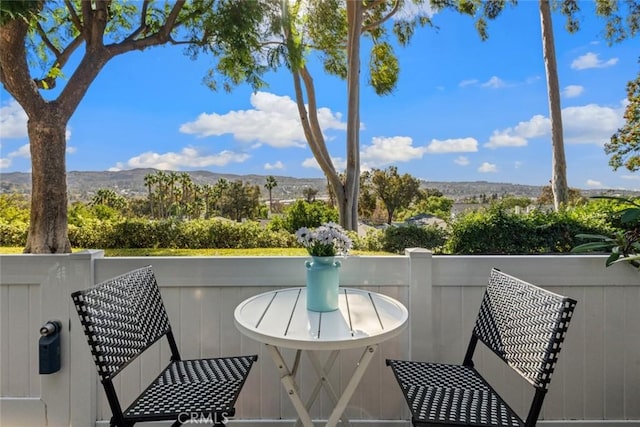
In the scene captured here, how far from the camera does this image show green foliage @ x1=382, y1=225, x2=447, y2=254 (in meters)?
5.98

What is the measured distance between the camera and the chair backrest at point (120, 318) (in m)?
1.10

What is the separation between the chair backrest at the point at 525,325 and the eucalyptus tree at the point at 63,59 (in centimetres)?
590

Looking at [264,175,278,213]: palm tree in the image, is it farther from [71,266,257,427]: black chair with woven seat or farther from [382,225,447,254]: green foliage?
[71,266,257,427]: black chair with woven seat

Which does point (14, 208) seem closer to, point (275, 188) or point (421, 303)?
point (275, 188)

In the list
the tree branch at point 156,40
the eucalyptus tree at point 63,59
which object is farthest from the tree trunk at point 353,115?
the tree branch at point 156,40

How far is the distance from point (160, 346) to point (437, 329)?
1.37 meters

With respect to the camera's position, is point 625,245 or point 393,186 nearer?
point 625,245

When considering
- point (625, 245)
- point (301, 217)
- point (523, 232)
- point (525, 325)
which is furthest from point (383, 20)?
point (525, 325)

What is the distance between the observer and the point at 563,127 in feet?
26.2

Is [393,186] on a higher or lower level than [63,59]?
lower

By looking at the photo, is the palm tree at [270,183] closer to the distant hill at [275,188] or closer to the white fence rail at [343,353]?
the distant hill at [275,188]

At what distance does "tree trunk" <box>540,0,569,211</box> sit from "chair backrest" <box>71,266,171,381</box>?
8.69m

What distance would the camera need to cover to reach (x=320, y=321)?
1.30m

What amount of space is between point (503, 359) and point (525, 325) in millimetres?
180
